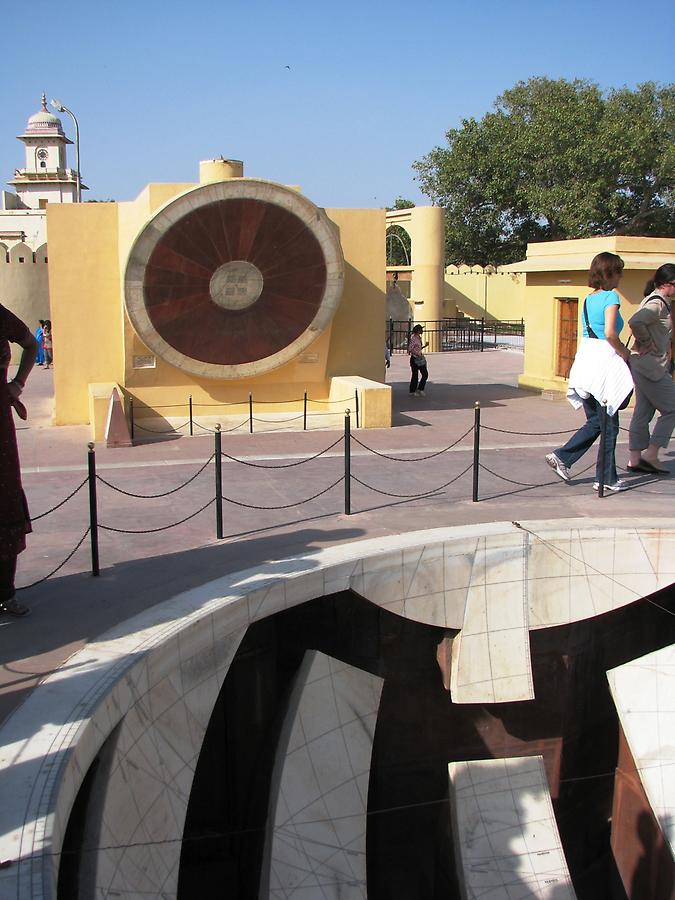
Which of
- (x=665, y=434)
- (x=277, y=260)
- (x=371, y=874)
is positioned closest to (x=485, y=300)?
(x=277, y=260)

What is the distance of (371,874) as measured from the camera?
8.55 metres

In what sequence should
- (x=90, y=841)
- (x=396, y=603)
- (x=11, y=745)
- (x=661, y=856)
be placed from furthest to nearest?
1. (x=661, y=856)
2. (x=396, y=603)
3. (x=90, y=841)
4. (x=11, y=745)

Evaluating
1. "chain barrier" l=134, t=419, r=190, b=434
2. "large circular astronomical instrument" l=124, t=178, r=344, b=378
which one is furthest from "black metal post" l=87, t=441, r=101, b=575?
"chain barrier" l=134, t=419, r=190, b=434

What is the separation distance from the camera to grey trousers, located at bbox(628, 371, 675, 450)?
31.0ft

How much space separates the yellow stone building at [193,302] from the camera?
42.0ft

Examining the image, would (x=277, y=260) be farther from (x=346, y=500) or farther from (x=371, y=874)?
(x=371, y=874)

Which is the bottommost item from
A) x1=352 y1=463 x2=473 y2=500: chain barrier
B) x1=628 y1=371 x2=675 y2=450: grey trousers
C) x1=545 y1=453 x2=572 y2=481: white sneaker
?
x1=352 y1=463 x2=473 y2=500: chain barrier

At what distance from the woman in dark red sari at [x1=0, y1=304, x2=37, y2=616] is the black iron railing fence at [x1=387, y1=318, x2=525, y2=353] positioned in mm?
20578

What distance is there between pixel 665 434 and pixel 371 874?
529cm

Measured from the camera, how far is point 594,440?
936 cm

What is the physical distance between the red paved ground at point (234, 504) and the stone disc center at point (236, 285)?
1.95 m

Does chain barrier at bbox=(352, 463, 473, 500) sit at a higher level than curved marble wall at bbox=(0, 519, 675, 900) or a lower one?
higher

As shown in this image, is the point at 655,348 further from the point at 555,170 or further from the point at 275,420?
the point at 555,170

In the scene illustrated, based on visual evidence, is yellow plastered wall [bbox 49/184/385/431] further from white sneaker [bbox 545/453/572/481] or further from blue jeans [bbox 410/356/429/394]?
white sneaker [bbox 545/453/572/481]
